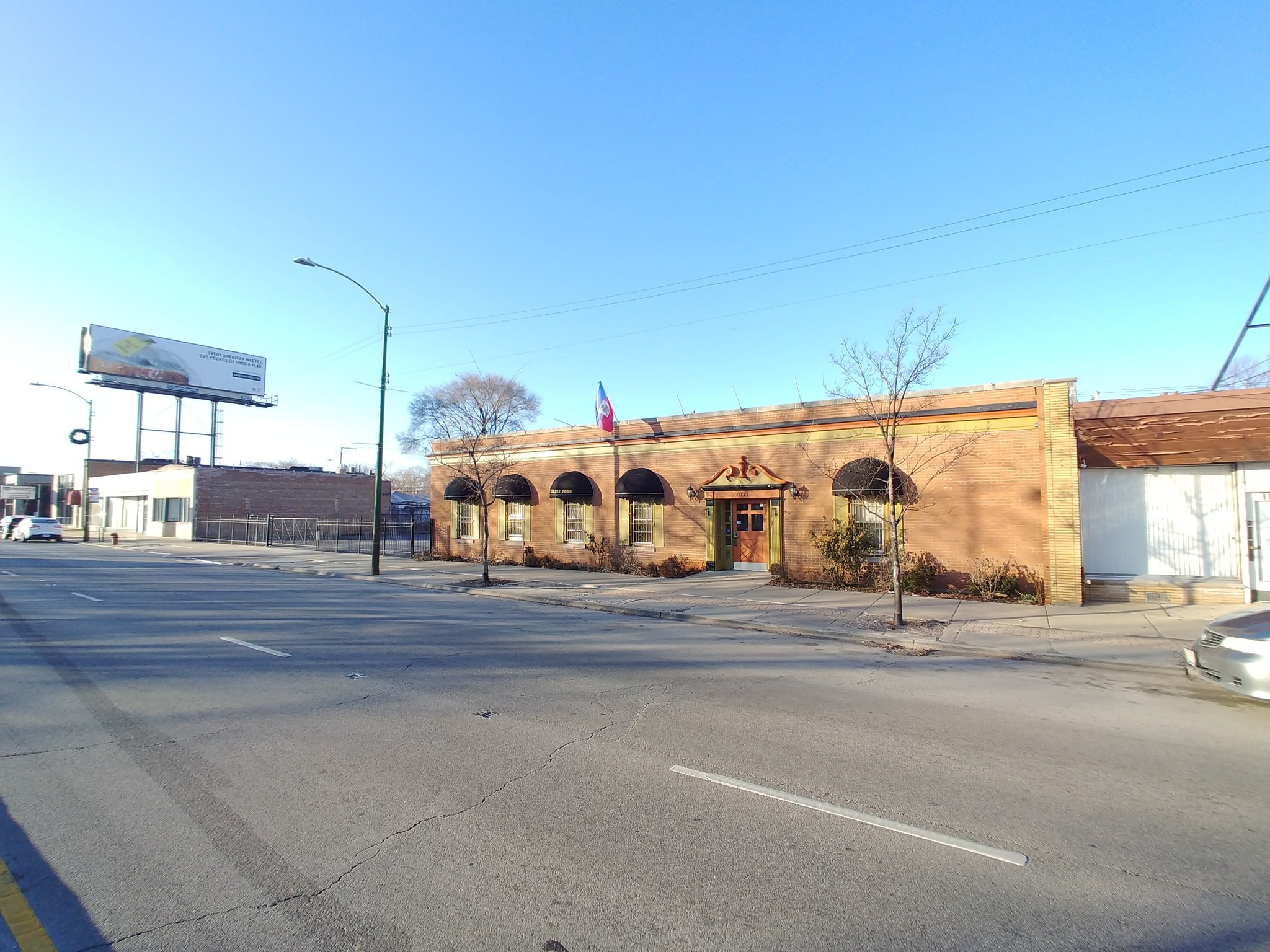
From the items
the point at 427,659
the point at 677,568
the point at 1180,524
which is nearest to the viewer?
the point at 427,659

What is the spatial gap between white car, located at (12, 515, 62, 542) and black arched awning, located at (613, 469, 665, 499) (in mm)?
45241

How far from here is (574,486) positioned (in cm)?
2336

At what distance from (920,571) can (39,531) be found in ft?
179

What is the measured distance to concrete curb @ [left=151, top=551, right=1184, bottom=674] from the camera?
1007 cm

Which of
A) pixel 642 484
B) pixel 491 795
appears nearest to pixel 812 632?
pixel 491 795

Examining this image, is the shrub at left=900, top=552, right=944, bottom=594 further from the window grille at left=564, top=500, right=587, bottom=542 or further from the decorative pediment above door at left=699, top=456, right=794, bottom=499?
the window grille at left=564, top=500, right=587, bottom=542

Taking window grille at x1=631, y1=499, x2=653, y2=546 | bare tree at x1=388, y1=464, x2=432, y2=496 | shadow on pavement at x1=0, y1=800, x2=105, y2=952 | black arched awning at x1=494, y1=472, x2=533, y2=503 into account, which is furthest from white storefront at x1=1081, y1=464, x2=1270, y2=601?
bare tree at x1=388, y1=464, x2=432, y2=496

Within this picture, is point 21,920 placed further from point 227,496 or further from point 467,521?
point 227,496

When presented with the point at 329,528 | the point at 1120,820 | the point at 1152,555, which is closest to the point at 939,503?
the point at 1152,555

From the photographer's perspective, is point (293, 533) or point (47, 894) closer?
point (47, 894)

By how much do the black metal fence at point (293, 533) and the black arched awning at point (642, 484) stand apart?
1916cm

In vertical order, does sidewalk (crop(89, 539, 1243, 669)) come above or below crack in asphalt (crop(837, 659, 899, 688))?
above

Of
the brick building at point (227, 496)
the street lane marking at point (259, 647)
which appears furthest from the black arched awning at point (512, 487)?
the brick building at point (227, 496)

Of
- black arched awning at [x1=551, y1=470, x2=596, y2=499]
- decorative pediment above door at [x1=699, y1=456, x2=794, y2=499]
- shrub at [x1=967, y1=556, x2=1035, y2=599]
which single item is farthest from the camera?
black arched awning at [x1=551, y1=470, x2=596, y2=499]
